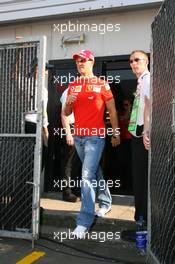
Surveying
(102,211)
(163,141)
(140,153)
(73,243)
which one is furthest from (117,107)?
(163,141)

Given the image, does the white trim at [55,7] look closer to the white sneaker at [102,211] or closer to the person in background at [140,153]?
the person in background at [140,153]

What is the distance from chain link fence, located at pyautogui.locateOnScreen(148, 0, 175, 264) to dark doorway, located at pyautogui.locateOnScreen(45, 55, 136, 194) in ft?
8.49

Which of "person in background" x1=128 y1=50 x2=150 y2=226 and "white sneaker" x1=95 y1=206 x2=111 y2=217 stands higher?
"person in background" x1=128 y1=50 x2=150 y2=226

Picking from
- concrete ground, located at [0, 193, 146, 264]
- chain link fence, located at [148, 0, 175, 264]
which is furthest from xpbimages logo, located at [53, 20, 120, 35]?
concrete ground, located at [0, 193, 146, 264]

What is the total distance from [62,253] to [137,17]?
374 centimetres

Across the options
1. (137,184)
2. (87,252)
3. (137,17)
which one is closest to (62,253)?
(87,252)

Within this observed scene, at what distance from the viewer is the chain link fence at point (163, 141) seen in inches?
137

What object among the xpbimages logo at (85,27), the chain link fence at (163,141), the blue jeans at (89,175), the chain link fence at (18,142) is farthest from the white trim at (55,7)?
the blue jeans at (89,175)

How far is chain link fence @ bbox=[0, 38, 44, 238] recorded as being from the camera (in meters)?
5.00

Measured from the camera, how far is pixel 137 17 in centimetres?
640

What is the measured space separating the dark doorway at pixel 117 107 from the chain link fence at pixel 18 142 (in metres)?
1.92

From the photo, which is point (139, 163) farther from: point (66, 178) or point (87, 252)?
point (66, 178)

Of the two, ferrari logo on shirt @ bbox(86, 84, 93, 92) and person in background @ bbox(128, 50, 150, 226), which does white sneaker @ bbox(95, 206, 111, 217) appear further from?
ferrari logo on shirt @ bbox(86, 84, 93, 92)

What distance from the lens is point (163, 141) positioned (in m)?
3.73
